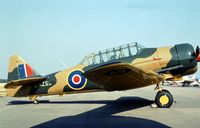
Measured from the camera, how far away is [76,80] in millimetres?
13664

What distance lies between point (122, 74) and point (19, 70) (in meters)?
7.76

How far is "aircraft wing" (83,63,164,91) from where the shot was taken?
370 inches

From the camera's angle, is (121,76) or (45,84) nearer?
(121,76)

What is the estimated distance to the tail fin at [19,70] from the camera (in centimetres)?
1588

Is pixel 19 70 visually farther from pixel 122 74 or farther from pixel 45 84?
pixel 122 74

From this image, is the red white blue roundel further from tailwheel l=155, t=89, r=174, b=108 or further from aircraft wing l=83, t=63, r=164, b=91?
tailwheel l=155, t=89, r=174, b=108

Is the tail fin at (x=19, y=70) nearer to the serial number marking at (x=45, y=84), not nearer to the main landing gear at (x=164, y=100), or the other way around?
the serial number marking at (x=45, y=84)

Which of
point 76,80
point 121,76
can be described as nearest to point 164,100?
point 121,76

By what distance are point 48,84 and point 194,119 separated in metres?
8.07

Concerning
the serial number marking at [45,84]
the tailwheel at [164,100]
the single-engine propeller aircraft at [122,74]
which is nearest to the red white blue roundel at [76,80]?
the single-engine propeller aircraft at [122,74]

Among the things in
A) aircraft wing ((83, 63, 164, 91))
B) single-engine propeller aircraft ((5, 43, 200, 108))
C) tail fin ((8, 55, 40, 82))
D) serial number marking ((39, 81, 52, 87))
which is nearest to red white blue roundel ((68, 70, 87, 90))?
single-engine propeller aircraft ((5, 43, 200, 108))

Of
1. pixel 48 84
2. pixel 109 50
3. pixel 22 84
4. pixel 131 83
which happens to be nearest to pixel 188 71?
pixel 131 83

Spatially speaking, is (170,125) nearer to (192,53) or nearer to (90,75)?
(90,75)

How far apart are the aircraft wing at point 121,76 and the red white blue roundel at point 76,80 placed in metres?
1.74
